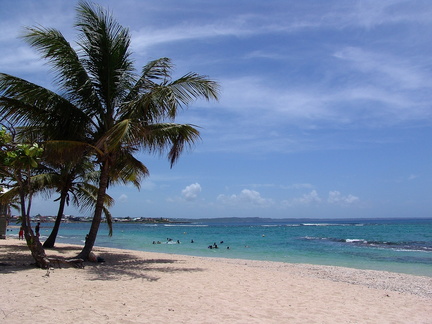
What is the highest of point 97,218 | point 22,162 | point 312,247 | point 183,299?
point 22,162

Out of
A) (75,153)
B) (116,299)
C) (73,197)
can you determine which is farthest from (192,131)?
(73,197)

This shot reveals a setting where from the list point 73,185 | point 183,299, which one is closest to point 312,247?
point 73,185

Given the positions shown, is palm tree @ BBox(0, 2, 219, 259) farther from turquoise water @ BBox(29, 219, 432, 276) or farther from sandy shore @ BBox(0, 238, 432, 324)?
turquoise water @ BBox(29, 219, 432, 276)

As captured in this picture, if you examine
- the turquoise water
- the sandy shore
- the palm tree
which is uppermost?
the palm tree

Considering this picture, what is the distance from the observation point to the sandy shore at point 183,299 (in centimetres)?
568

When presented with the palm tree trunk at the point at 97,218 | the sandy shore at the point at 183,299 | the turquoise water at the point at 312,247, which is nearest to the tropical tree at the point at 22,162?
the sandy shore at the point at 183,299

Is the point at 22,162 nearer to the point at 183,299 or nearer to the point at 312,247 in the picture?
the point at 183,299

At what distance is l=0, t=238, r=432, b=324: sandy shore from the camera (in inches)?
224

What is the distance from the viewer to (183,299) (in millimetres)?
6895

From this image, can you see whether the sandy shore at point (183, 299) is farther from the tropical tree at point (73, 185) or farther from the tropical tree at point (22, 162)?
the tropical tree at point (73, 185)

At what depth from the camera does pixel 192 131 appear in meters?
11.5

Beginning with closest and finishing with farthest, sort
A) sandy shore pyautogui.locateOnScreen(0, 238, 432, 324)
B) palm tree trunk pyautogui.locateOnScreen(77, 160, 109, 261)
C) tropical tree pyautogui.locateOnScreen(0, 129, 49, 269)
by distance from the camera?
1. sandy shore pyautogui.locateOnScreen(0, 238, 432, 324)
2. tropical tree pyautogui.locateOnScreen(0, 129, 49, 269)
3. palm tree trunk pyautogui.locateOnScreen(77, 160, 109, 261)

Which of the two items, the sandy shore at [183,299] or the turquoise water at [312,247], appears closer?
the sandy shore at [183,299]

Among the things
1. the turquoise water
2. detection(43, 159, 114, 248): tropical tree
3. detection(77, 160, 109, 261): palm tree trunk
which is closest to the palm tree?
detection(77, 160, 109, 261): palm tree trunk
